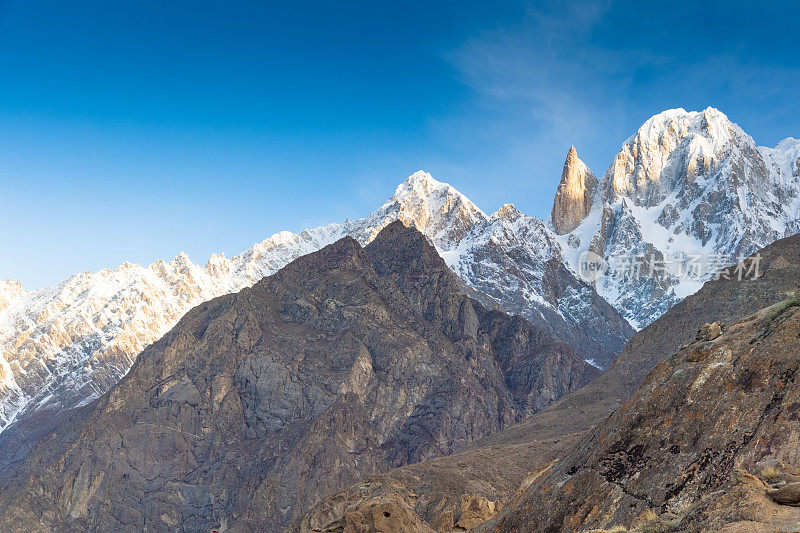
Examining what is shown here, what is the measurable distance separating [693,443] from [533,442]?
118m

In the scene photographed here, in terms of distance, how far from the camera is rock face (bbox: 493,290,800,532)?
18.1 m

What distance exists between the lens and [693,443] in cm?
2002

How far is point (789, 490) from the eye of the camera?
15.7 metres

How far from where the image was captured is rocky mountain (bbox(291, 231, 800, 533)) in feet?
242

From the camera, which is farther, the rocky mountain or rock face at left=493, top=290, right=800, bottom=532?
the rocky mountain

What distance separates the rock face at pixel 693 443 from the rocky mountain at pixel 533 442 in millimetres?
35451

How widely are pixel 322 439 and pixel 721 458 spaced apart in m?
183

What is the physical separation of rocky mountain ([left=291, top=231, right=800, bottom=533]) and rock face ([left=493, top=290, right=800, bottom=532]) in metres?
35.5

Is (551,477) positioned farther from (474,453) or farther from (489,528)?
(474,453)

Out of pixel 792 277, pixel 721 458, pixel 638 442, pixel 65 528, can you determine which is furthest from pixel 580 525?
pixel 65 528

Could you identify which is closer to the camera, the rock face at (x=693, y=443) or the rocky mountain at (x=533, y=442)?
the rock face at (x=693, y=443)

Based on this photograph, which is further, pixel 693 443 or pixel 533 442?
pixel 533 442

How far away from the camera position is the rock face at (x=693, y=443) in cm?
1814

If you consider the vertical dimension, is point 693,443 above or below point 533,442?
above
